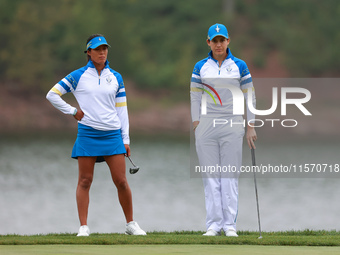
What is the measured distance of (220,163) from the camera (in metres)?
7.74

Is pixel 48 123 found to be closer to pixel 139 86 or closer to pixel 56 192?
pixel 139 86

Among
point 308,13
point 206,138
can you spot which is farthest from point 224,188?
point 308,13

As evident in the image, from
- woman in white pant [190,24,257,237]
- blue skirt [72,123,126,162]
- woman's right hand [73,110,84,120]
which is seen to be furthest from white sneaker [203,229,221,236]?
woman's right hand [73,110,84,120]

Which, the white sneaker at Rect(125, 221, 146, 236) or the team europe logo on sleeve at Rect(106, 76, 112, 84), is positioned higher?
the team europe logo on sleeve at Rect(106, 76, 112, 84)

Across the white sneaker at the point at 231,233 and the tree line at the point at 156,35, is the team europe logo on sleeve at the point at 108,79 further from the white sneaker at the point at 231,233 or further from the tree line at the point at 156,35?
the tree line at the point at 156,35

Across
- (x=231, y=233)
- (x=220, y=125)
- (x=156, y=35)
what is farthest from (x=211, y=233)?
(x=156, y=35)

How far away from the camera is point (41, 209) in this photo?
52.2 ft

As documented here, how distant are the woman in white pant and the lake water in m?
4.99

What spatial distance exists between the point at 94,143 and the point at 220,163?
1.11 metres

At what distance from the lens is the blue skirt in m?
7.55
